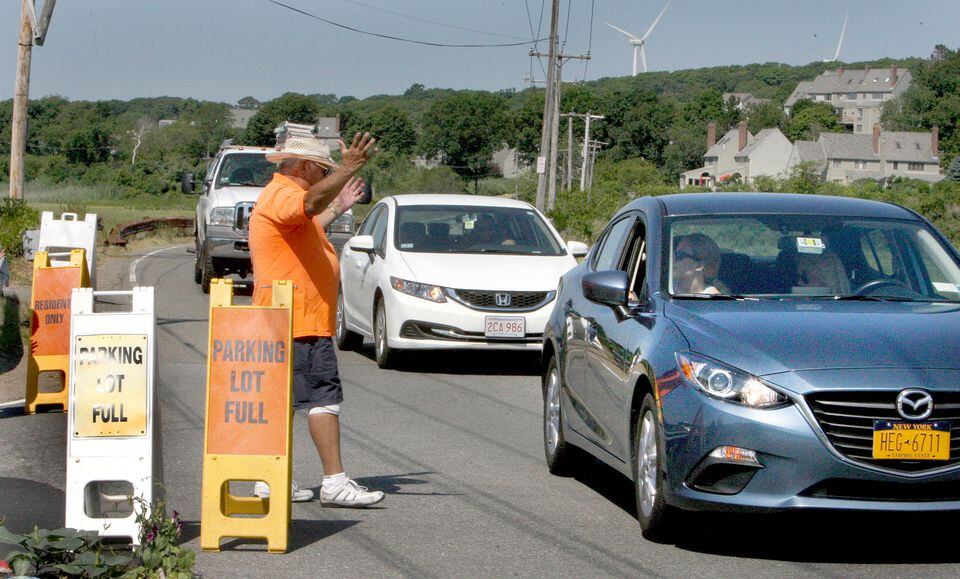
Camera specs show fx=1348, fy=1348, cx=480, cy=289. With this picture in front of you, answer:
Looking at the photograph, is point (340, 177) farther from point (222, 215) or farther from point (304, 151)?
point (222, 215)

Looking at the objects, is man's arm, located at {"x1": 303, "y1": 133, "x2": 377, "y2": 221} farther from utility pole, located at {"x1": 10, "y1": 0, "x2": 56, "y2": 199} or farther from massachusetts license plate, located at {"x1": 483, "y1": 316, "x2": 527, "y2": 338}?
utility pole, located at {"x1": 10, "y1": 0, "x2": 56, "y2": 199}

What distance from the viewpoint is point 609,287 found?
6.84 metres

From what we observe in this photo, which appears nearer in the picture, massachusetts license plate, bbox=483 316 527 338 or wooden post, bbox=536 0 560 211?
massachusetts license plate, bbox=483 316 527 338

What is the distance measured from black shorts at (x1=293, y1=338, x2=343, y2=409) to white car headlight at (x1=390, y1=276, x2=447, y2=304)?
20.5 ft

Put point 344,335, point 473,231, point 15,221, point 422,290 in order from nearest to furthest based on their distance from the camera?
1. point 422,290
2. point 473,231
3. point 344,335
4. point 15,221

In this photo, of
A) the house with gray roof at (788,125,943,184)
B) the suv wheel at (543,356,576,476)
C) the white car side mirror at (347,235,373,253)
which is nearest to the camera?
the suv wheel at (543,356,576,476)

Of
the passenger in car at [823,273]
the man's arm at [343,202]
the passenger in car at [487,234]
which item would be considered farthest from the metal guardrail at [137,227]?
the passenger in car at [823,273]

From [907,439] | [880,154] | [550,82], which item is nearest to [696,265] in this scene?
[907,439]

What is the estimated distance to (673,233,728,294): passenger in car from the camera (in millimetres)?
6895

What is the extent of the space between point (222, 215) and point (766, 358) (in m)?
15.8

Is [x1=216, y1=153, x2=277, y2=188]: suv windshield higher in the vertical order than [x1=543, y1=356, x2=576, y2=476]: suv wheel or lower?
higher

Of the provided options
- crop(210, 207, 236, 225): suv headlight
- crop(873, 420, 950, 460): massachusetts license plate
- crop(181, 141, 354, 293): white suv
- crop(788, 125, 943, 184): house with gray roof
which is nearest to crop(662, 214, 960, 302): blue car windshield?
crop(873, 420, 950, 460): massachusetts license plate

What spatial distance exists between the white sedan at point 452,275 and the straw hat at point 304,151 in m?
6.14

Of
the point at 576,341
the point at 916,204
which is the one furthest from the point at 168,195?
the point at 576,341
